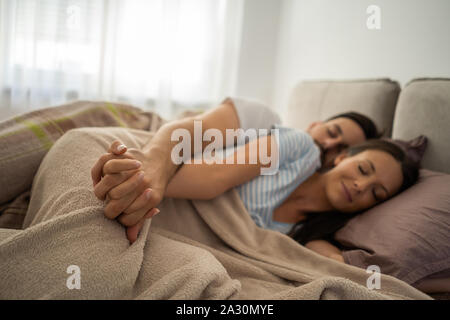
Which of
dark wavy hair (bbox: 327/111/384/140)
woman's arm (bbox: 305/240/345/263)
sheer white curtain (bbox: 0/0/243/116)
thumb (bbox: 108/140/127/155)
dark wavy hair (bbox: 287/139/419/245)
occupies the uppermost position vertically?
sheer white curtain (bbox: 0/0/243/116)

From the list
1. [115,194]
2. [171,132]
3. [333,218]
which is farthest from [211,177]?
[333,218]

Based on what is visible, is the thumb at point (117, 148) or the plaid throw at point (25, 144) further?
the plaid throw at point (25, 144)

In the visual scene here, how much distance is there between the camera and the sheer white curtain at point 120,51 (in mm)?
2352

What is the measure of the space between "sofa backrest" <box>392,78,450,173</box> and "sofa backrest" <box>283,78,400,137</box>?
13 centimetres

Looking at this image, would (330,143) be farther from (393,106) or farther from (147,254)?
(147,254)

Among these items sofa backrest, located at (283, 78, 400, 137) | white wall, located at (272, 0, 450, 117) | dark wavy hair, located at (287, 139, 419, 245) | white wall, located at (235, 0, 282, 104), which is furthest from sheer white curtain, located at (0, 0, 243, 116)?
dark wavy hair, located at (287, 139, 419, 245)

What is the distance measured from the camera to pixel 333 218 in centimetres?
101

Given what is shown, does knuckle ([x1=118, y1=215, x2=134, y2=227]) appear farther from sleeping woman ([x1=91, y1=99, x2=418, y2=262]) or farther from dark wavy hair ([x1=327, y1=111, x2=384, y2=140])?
dark wavy hair ([x1=327, y1=111, x2=384, y2=140])

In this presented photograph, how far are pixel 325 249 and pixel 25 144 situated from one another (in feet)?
2.67

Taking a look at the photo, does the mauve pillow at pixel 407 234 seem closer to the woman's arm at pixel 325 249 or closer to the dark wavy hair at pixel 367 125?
the woman's arm at pixel 325 249

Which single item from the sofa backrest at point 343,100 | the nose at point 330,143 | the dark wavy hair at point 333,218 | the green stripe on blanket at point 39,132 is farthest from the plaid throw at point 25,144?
the sofa backrest at point 343,100

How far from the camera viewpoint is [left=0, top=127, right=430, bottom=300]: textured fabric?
0.49 m

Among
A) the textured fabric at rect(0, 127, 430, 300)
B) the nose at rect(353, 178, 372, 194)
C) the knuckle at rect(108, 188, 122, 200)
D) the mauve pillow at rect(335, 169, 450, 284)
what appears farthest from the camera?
the nose at rect(353, 178, 372, 194)

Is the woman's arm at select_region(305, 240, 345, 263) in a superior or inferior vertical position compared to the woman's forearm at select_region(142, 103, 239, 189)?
inferior
